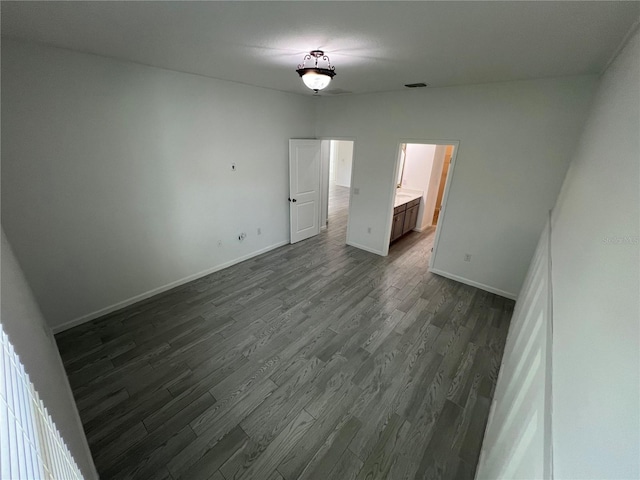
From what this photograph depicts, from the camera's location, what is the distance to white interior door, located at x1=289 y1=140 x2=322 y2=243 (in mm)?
4918

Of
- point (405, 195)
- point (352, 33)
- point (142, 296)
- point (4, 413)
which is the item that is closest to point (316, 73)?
point (352, 33)

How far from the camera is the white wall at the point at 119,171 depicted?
2375 millimetres

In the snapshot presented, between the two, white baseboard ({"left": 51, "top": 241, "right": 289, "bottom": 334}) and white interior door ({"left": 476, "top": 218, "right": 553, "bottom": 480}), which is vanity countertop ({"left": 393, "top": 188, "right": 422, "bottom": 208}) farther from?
white interior door ({"left": 476, "top": 218, "right": 553, "bottom": 480})

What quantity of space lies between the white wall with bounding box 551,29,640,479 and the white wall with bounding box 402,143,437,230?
477 centimetres

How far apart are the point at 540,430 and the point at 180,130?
13.4 ft

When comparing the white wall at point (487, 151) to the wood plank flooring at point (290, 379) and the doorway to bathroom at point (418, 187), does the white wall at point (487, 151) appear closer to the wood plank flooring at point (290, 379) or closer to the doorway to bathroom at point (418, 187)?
the wood plank flooring at point (290, 379)

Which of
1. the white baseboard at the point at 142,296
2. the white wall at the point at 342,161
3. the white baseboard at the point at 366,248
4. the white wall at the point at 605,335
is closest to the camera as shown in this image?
the white wall at the point at 605,335

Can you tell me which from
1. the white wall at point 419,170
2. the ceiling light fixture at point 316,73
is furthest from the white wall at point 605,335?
the white wall at point 419,170

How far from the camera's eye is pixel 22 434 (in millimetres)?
592

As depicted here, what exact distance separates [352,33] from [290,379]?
2.88 m

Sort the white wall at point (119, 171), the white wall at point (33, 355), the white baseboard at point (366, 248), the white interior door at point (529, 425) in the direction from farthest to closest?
1. the white baseboard at point (366, 248)
2. the white wall at point (119, 171)
3. the white wall at point (33, 355)
4. the white interior door at point (529, 425)

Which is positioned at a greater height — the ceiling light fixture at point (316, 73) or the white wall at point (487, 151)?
the ceiling light fixture at point (316, 73)

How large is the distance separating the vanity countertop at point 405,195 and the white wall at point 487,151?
0.87m

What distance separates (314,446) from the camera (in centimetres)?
192
